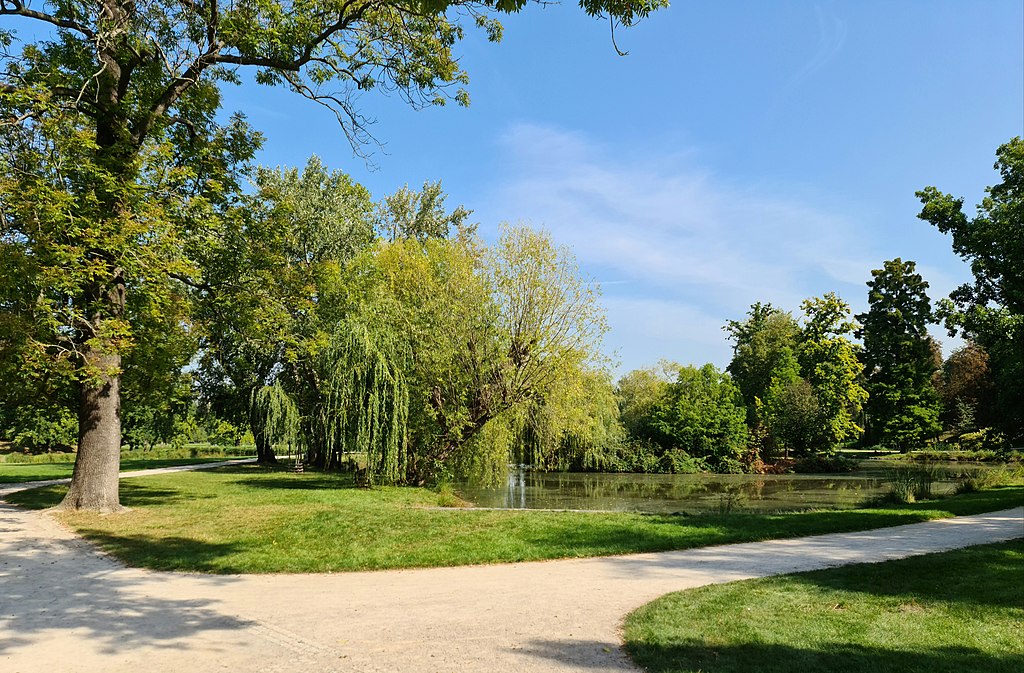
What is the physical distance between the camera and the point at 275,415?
26.1 meters

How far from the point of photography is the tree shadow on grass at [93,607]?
5.12m

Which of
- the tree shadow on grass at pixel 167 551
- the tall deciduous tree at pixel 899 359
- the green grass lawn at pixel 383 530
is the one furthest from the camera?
the tall deciduous tree at pixel 899 359

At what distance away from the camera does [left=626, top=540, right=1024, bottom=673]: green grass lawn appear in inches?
178

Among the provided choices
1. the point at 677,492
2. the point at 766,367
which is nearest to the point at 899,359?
the point at 766,367

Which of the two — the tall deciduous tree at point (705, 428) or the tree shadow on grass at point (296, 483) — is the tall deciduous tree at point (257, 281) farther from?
the tall deciduous tree at point (705, 428)

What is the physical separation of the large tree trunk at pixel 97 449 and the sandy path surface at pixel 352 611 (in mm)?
3391

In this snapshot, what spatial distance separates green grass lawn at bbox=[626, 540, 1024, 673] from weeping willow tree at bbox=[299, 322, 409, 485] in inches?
468

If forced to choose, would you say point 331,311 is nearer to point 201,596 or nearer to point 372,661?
point 201,596

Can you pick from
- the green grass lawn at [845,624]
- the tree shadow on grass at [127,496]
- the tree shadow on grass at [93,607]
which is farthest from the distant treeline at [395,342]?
the green grass lawn at [845,624]

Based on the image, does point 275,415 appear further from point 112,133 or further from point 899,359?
point 899,359

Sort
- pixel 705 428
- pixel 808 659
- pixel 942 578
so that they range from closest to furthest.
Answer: pixel 808 659 < pixel 942 578 < pixel 705 428

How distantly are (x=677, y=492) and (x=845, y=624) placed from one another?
60.6 ft

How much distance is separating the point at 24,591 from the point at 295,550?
314 cm

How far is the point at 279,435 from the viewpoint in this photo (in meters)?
26.9
